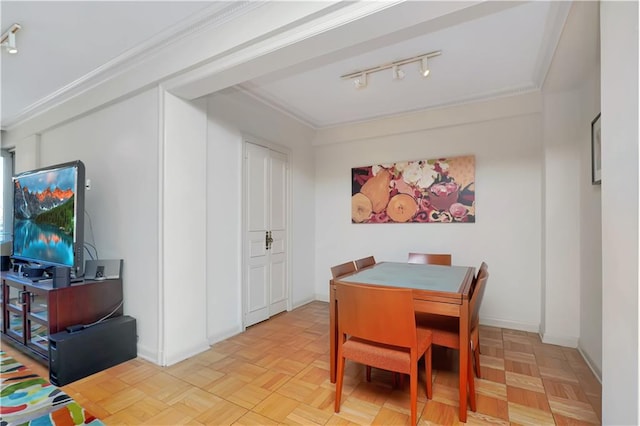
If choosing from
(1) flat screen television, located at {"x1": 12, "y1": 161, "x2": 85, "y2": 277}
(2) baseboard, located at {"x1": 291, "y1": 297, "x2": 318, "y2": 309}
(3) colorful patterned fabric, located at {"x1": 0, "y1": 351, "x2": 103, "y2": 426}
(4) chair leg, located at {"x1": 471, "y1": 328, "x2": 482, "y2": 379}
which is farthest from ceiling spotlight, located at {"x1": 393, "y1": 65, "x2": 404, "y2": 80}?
(3) colorful patterned fabric, located at {"x1": 0, "y1": 351, "x2": 103, "y2": 426}

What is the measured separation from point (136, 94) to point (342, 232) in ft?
9.76

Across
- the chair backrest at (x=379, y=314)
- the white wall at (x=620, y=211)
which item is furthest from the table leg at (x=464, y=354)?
the white wall at (x=620, y=211)

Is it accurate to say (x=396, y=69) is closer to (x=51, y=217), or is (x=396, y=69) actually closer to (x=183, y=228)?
(x=183, y=228)

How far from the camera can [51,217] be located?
276 cm

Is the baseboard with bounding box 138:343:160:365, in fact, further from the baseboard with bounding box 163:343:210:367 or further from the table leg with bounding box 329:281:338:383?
the table leg with bounding box 329:281:338:383

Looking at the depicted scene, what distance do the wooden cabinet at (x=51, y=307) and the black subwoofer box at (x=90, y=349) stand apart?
0.12 metres

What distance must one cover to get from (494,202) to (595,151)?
1.19 m

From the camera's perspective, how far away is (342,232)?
4457 mm

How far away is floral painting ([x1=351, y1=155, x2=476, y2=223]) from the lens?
361 cm

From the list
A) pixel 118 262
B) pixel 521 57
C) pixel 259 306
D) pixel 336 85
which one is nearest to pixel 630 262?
pixel 521 57

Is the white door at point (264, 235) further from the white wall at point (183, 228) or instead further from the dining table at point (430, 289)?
the dining table at point (430, 289)

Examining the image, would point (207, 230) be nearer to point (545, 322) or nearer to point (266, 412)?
point (266, 412)

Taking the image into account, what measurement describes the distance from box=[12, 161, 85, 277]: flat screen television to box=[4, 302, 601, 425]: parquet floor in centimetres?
95

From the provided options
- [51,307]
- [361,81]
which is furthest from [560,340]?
[51,307]
